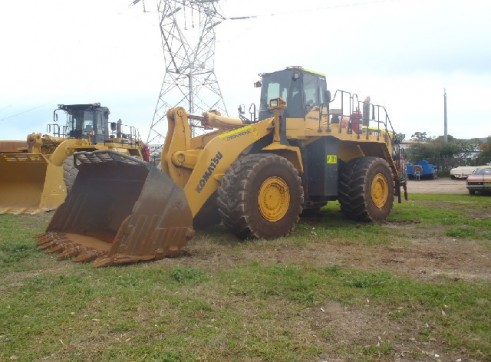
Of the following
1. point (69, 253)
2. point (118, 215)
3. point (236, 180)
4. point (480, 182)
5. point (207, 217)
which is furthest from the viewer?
point (480, 182)

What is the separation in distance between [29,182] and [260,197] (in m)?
7.86

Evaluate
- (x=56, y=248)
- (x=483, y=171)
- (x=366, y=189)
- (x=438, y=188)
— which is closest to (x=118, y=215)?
(x=56, y=248)

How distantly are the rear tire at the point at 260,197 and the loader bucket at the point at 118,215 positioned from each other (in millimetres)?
902

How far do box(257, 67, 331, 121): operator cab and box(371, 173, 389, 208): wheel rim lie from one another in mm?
2068

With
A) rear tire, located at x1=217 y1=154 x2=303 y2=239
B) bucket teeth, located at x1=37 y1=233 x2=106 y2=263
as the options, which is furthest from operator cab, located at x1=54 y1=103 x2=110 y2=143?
rear tire, located at x1=217 y1=154 x2=303 y2=239

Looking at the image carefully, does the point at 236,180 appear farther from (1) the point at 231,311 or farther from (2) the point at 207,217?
(1) the point at 231,311

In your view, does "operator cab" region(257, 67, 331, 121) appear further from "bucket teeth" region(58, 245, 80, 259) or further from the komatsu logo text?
"bucket teeth" region(58, 245, 80, 259)

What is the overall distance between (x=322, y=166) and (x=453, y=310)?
Answer: 5316 mm

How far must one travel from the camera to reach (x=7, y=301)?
494cm

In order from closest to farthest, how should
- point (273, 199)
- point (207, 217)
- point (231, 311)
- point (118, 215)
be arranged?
point (231, 311) → point (273, 199) → point (118, 215) → point (207, 217)

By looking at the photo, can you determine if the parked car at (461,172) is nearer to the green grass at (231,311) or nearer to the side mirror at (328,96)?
the side mirror at (328,96)

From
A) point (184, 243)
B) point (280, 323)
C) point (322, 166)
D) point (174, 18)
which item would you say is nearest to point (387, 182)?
point (322, 166)

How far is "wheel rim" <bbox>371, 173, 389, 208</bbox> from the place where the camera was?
10.5 metres

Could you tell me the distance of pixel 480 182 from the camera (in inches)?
810
